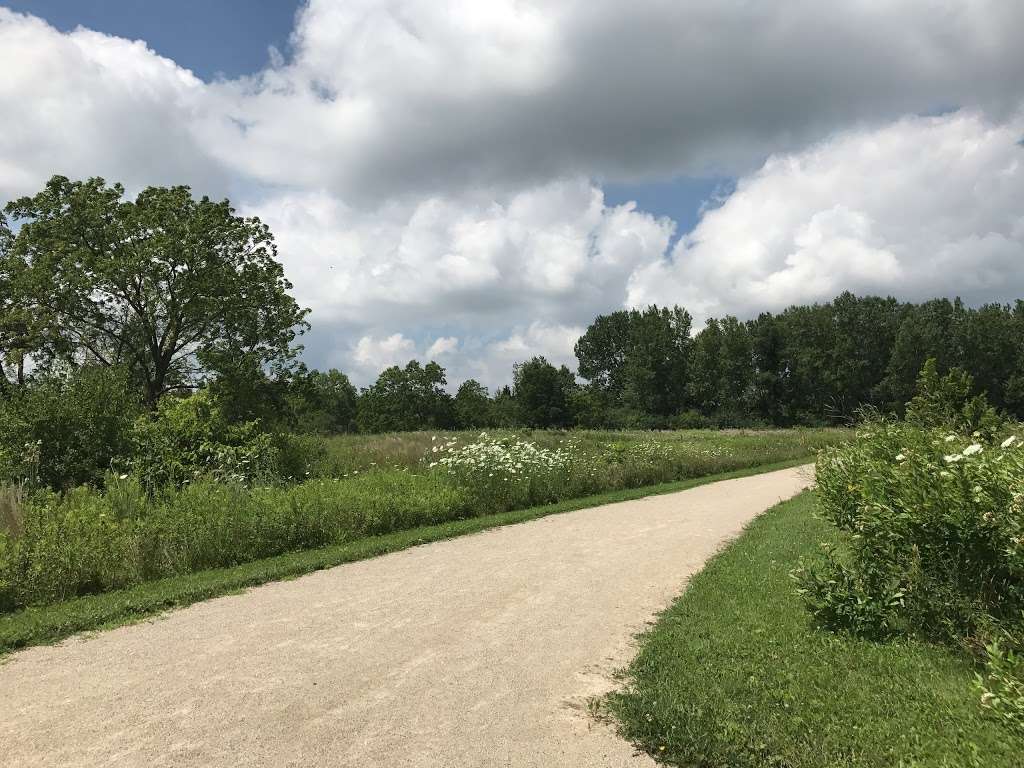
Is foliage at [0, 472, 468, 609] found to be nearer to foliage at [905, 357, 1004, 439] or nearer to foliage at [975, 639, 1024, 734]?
foliage at [905, 357, 1004, 439]

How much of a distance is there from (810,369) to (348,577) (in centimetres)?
7731

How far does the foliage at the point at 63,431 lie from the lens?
1238cm

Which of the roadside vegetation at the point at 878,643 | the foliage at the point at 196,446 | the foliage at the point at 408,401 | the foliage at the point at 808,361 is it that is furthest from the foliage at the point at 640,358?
the roadside vegetation at the point at 878,643

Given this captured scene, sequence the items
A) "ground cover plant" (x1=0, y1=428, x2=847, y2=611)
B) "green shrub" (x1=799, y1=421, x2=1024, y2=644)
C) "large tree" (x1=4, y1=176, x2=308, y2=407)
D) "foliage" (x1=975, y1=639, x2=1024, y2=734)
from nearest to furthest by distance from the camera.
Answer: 1. "foliage" (x1=975, y1=639, x2=1024, y2=734)
2. "green shrub" (x1=799, y1=421, x2=1024, y2=644)
3. "ground cover plant" (x1=0, y1=428, x2=847, y2=611)
4. "large tree" (x1=4, y1=176, x2=308, y2=407)

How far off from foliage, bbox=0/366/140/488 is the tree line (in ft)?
3.65

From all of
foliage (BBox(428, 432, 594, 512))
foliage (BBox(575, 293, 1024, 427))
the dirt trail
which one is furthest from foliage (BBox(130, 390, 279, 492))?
foliage (BBox(575, 293, 1024, 427))

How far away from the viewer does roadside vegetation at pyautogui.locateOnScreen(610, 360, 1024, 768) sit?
3770 millimetres

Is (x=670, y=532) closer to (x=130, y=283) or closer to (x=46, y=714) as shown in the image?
(x=46, y=714)

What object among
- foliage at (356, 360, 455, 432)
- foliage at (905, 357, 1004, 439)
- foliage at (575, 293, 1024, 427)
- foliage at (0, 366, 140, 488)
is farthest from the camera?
Answer: foliage at (356, 360, 455, 432)

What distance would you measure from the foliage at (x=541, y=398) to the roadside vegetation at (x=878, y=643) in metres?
70.3

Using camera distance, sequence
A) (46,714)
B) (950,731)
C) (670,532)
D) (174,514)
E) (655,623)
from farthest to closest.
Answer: (670,532), (174,514), (655,623), (46,714), (950,731)

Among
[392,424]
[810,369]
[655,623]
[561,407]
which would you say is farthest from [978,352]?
[655,623]

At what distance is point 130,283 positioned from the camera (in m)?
23.6

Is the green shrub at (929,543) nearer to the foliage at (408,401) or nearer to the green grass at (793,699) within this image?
the green grass at (793,699)
